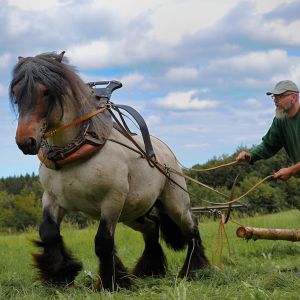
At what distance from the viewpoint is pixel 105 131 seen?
218 inches

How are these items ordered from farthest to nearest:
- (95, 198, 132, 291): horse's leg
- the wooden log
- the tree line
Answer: the tree line → the wooden log → (95, 198, 132, 291): horse's leg

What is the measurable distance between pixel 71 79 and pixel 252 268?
112 inches

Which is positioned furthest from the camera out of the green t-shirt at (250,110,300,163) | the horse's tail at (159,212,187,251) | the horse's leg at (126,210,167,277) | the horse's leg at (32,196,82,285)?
the horse's tail at (159,212,187,251)

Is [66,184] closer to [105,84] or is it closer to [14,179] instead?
[105,84]

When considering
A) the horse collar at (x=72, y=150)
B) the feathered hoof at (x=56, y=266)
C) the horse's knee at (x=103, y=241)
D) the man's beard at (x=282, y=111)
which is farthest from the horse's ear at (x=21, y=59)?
the man's beard at (x=282, y=111)

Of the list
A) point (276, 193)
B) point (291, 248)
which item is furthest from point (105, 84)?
point (276, 193)

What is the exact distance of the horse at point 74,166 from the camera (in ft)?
15.8

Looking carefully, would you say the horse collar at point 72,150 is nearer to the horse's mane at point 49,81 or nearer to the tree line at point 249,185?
the horse's mane at point 49,81

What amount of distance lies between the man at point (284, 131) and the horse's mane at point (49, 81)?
199cm

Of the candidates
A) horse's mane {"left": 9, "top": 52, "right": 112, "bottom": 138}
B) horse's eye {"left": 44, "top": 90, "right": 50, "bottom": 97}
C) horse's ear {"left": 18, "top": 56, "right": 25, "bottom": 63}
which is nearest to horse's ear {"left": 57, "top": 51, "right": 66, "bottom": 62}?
horse's mane {"left": 9, "top": 52, "right": 112, "bottom": 138}

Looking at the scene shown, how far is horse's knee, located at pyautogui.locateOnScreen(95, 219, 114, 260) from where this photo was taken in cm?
541

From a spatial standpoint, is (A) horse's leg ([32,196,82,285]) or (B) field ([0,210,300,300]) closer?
(B) field ([0,210,300,300])

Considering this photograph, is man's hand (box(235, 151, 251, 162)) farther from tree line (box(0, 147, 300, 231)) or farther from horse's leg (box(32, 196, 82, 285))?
tree line (box(0, 147, 300, 231))

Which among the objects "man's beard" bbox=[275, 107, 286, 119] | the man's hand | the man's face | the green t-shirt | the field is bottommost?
the field
